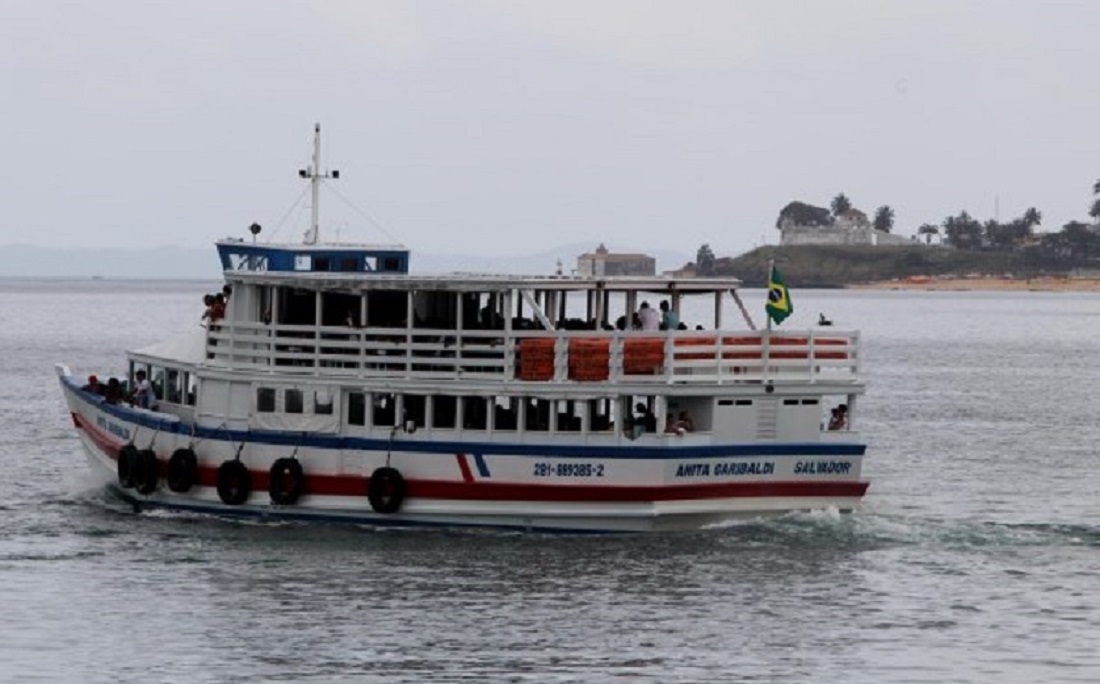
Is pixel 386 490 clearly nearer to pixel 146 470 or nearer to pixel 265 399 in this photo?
pixel 265 399

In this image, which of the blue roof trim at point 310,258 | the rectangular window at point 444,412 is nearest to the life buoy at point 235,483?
the rectangular window at point 444,412

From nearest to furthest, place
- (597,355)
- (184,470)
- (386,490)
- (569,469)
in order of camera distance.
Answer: (569,469)
(597,355)
(386,490)
(184,470)

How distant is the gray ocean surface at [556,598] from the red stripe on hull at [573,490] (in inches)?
25.0

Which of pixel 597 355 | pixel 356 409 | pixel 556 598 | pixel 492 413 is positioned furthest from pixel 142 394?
pixel 556 598

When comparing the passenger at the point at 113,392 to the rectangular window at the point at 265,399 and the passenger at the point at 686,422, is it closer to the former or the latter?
the rectangular window at the point at 265,399

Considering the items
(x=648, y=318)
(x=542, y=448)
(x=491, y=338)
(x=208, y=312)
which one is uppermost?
(x=648, y=318)

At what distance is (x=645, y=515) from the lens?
129ft

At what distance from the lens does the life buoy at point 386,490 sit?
3994 cm

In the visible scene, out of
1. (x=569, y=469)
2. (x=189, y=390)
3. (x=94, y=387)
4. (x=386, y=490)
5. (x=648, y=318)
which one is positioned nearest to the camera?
(x=569, y=469)

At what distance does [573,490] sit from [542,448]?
3.00 feet

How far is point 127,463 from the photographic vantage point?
4297cm

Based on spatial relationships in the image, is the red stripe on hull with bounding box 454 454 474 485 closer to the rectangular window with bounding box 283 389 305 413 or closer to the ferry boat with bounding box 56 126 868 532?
the ferry boat with bounding box 56 126 868 532

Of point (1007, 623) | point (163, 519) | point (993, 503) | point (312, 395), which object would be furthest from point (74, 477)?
point (1007, 623)

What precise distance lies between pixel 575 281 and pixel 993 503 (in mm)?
13663
